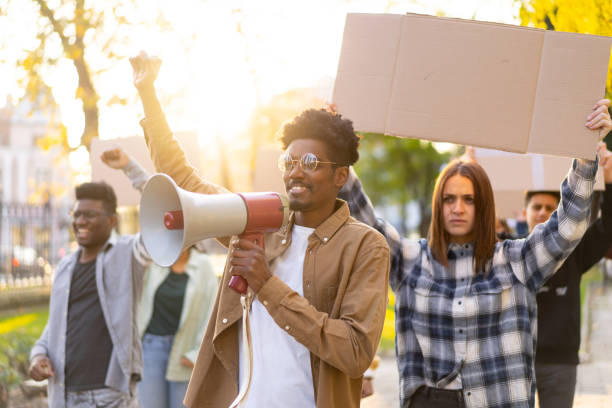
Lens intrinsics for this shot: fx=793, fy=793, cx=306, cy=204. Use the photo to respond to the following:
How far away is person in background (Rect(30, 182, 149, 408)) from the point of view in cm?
432

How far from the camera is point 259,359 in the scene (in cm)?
270

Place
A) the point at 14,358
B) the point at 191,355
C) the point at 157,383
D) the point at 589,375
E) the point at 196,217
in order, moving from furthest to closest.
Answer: the point at 589,375 < the point at 14,358 < the point at 157,383 < the point at 191,355 < the point at 196,217

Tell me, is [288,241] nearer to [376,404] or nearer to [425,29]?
[425,29]

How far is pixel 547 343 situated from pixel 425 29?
6.39ft

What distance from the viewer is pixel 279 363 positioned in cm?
266

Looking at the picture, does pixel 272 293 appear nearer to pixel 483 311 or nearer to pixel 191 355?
pixel 483 311

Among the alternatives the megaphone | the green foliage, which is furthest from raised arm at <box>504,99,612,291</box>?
the green foliage

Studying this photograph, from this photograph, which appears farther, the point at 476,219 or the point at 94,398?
the point at 94,398

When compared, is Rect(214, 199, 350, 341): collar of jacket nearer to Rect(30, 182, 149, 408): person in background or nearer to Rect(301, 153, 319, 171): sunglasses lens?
Rect(301, 153, 319, 171): sunglasses lens

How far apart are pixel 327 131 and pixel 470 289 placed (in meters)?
1.21

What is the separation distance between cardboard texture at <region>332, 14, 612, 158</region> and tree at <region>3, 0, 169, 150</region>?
4962 mm

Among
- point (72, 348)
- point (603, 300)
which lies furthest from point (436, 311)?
point (603, 300)

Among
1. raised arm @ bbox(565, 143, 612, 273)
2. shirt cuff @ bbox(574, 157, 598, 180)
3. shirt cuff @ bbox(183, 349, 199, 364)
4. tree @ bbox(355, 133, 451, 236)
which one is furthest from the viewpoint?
tree @ bbox(355, 133, 451, 236)

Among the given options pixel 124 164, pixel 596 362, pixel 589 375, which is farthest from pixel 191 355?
pixel 596 362
